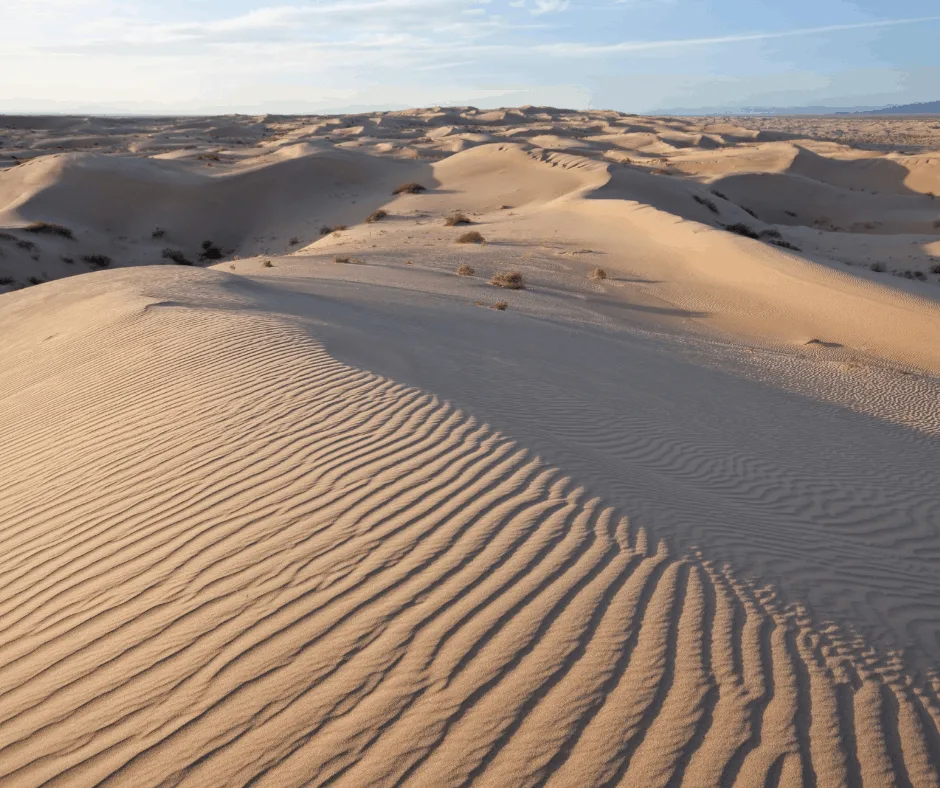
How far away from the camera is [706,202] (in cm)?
2605

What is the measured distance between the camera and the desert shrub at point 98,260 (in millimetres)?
20938

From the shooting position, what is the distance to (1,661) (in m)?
2.96

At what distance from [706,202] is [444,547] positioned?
25.1 metres

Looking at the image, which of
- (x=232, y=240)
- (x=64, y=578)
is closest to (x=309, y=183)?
(x=232, y=240)

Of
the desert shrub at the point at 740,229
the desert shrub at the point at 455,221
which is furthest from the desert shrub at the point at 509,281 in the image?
the desert shrub at the point at 740,229

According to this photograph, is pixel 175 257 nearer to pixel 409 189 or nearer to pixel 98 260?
pixel 98 260

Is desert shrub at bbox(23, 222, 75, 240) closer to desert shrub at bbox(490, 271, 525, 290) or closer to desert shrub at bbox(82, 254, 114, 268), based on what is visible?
desert shrub at bbox(82, 254, 114, 268)

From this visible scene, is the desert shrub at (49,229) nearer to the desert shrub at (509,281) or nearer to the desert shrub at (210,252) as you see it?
the desert shrub at (210,252)

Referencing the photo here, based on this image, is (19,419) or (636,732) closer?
(636,732)

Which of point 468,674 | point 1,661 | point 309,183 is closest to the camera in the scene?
point 468,674

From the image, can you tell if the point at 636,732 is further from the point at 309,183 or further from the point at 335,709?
the point at 309,183

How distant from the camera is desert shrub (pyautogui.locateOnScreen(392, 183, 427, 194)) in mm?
29000

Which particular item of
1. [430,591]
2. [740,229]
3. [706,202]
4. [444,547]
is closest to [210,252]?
[706,202]

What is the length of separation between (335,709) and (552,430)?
357 centimetres
